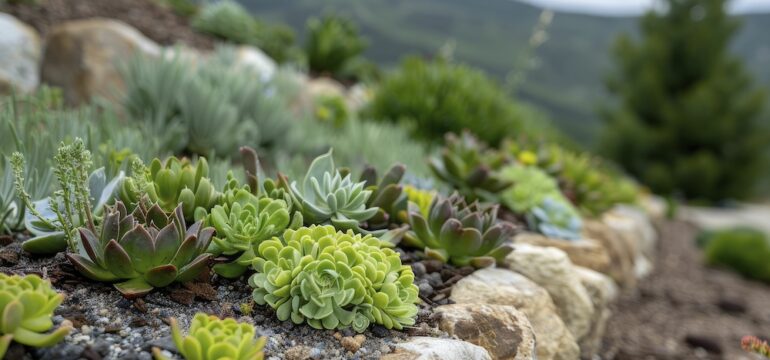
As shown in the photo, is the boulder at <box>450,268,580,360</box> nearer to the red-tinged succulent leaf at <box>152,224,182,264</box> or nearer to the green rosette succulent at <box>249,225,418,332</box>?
the green rosette succulent at <box>249,225,418,332</box>

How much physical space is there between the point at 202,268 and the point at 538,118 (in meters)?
6.36

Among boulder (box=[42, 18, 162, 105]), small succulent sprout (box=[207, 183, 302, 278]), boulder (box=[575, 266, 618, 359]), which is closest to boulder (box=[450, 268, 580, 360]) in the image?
boulder (box=[575, 266, 618, 359])

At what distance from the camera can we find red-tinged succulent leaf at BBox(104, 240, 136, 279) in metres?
1.86

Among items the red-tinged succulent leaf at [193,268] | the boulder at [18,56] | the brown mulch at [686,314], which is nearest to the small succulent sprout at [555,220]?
the brown mulch at [686,314]

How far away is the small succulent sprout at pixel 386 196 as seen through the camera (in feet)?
8.75

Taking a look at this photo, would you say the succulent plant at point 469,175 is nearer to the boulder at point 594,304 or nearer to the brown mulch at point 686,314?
the boulder at point 594,304

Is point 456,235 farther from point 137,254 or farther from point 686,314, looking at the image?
point 686,314

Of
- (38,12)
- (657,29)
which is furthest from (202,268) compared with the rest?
(657,29)

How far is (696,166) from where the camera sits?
52.7 ft

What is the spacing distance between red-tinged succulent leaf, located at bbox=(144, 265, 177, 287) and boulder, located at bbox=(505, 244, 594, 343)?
1593mm

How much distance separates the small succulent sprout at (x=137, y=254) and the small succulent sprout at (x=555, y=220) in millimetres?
2409

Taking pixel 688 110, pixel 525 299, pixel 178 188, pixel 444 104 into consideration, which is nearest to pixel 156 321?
pixel 178 188

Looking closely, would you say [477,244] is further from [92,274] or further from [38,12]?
[38,12]

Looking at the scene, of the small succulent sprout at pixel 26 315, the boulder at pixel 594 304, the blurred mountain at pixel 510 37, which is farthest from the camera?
the blurred mountain at pixel 510 37
